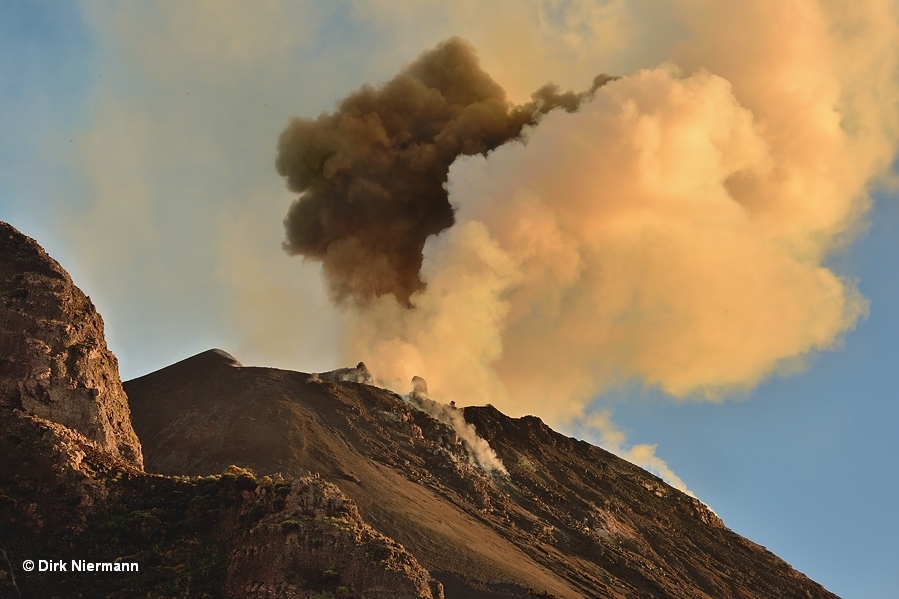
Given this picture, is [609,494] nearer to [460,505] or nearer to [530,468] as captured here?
[530,468]

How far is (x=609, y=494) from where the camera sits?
282 ft

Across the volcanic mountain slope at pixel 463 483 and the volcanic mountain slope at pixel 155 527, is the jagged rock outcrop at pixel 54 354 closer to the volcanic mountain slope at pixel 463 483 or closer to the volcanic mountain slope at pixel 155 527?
the volcanic mountain slope at pixel 155 527

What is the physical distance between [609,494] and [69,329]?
56190mm

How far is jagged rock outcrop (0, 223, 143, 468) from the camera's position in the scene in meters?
45.2

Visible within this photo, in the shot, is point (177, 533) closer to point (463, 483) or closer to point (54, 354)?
point (54, 354)

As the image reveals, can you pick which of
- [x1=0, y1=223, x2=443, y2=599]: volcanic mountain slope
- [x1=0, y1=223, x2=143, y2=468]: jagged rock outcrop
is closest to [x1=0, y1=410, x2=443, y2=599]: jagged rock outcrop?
[x1=0, y1=223, x2=443, y2=599]: volcanic mountain slope

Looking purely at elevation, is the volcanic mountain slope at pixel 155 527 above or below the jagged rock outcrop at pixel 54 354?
below

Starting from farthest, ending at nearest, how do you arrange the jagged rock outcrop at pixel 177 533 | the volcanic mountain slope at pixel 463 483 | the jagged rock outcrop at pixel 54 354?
the volcanic mountain slope at pixel 463 483, the jagged rock outcrop at pixel 54 354, the jagged rock outcrop at pixel 177 533

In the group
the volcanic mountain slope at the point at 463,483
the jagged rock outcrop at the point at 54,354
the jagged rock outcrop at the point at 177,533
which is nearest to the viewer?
the jagged rock outcrop at the point at 177,533

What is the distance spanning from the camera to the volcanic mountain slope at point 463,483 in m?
54.7

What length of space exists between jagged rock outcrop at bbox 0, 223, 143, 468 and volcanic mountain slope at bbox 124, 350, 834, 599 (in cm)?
978

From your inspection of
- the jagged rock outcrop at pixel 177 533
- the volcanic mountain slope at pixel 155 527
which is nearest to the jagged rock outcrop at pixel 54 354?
the volcanic mountain slope at pixel 155 527

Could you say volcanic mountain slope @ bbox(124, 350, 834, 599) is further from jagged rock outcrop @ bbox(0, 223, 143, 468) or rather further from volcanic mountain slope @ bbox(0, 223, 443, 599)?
volcanic mountain slope @ bbox(0, 223, 443, 599)

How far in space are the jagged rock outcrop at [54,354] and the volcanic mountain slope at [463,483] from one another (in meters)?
9.78
